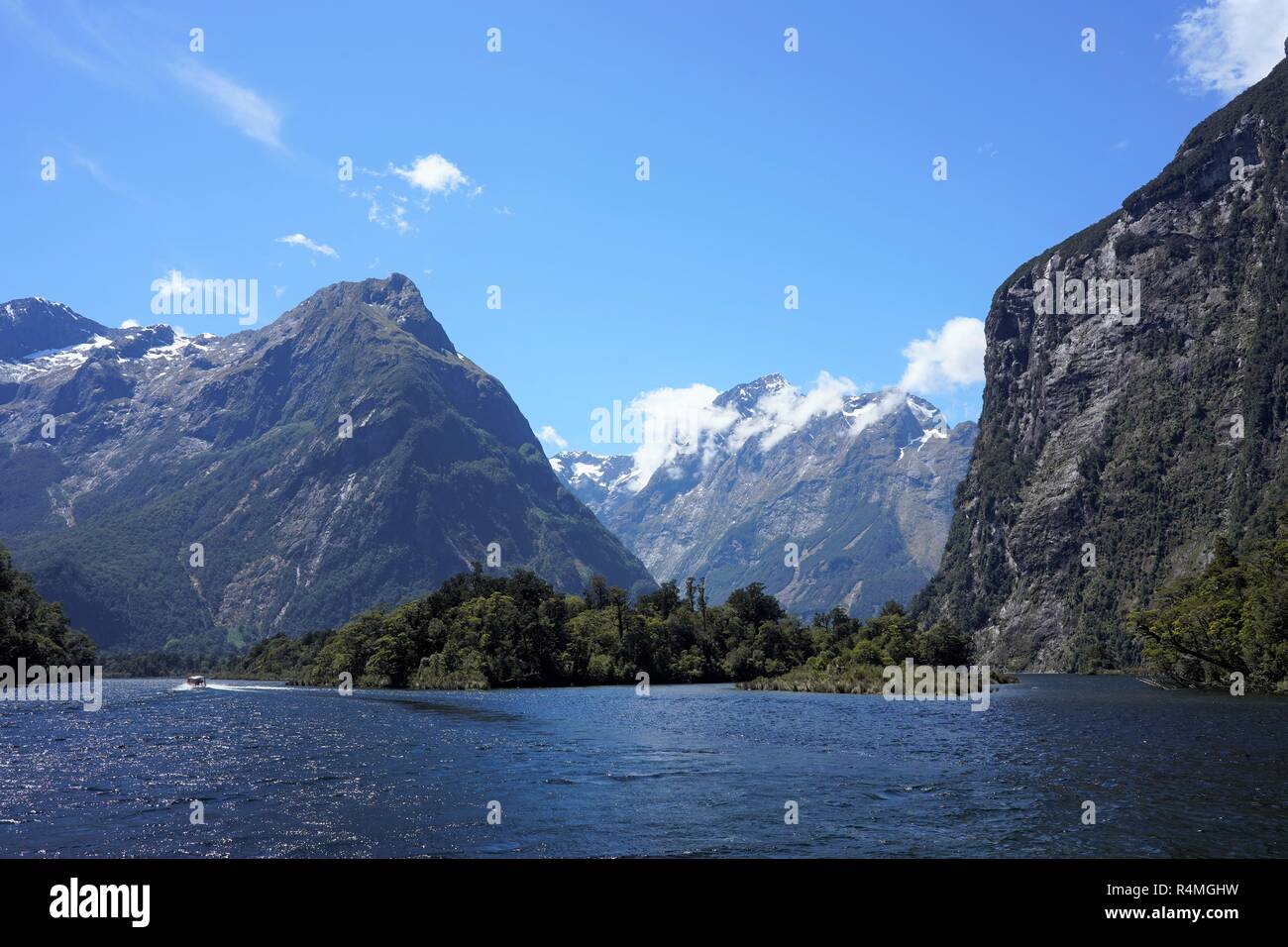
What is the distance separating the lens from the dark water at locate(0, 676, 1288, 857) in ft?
115

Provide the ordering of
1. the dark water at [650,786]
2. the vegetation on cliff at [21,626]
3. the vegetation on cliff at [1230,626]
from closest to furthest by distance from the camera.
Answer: the dark water at [650,786], the vegetation on cliff at [1230,626], the vegetation on cliff at [21,626]

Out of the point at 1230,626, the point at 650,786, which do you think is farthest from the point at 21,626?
the point at 1230,626

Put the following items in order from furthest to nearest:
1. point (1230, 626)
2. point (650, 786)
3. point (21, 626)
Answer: point (21, 626) < point (1230, 626) < point (650, 786)

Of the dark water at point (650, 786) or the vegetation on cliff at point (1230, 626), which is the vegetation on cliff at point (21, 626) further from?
the vegetation on cliff at point (1230, 626)

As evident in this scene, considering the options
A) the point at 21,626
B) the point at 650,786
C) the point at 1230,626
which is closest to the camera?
the point at 650,786

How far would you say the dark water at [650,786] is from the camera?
3519 cm

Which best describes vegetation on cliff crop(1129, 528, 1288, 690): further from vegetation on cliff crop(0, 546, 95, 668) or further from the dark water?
vegetation on cliff crop(0, 546, 95, 668)

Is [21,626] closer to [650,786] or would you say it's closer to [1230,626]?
[650,786]

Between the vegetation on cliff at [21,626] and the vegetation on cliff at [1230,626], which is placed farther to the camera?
the vegetation on cliff at [21,626]

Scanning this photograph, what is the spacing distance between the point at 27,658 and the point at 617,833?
178955 millimetres

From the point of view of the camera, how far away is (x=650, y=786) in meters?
49.5

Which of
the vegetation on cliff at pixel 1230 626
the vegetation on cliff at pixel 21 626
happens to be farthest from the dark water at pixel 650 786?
the vegetation on cliff at pixel 21 626

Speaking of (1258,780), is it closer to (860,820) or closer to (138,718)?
(860,820)

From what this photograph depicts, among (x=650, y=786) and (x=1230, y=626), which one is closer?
(x=650, y=786)
